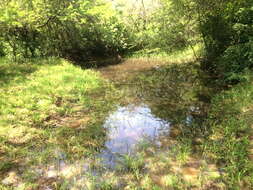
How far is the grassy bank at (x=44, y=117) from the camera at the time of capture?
4.67 meters

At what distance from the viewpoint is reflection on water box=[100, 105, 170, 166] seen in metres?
4.89

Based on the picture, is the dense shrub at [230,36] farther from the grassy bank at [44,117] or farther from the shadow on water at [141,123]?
the grassy bank at [44,117]

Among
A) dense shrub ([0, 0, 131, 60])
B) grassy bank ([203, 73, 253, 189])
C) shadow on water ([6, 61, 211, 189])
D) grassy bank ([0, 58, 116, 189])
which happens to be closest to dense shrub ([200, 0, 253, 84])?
grassy bank ([203, 73, 253, 189])

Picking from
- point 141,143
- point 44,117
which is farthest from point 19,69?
point 141,143

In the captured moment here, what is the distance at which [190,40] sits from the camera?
1128cm

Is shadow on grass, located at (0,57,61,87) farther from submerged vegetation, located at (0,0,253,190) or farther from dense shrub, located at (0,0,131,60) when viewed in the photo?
dense shrub, located at (0,0,131,60)

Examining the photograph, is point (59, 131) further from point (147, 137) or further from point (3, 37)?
point (3, 37)

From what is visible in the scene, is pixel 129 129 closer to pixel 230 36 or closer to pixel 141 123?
pixel 141 123

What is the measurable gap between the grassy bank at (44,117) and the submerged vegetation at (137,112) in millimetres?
24

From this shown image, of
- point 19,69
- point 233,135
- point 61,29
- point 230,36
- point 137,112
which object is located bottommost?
point 137,112

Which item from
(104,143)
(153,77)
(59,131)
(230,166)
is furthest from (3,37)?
(230,166)

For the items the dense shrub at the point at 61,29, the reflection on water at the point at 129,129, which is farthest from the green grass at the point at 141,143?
the dense shrub at the point at 61,29

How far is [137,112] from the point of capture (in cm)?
715

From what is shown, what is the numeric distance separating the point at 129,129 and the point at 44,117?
2.44 metres
